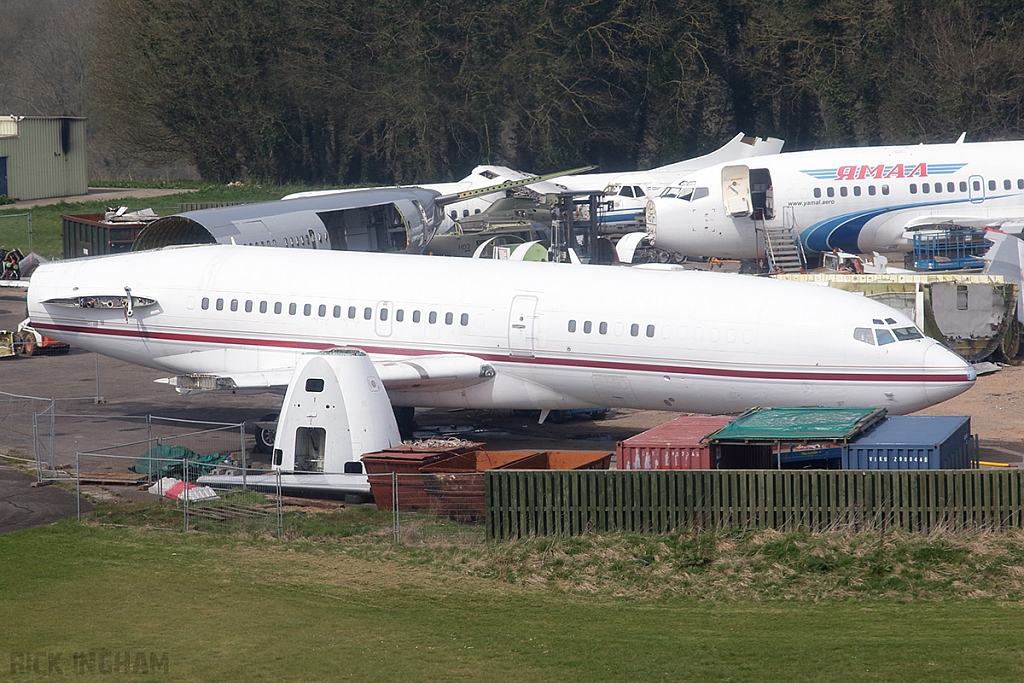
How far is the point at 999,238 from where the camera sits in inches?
1746

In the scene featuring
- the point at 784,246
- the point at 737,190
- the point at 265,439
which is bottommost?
the point at 265,439

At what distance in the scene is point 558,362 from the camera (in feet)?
89.6

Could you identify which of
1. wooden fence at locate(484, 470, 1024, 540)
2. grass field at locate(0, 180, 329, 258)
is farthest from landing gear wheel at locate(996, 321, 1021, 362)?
grass field at locate(0, 180, 329, 258)

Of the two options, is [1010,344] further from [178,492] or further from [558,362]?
[178,492]

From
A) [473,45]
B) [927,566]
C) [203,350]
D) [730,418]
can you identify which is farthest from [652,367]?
[473,45]

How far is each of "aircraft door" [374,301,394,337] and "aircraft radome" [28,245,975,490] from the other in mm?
32

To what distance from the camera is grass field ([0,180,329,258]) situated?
6322 centimetres

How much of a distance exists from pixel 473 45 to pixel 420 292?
60.5 m

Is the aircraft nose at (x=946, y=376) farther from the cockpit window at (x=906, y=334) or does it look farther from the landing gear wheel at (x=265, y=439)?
the landing gear wheel at (x=265, y=439)

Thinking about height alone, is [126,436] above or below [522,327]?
below

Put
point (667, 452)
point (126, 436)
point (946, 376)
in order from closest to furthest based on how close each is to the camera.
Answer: point (667, 452) → point (946, 376) → point (126, 436)

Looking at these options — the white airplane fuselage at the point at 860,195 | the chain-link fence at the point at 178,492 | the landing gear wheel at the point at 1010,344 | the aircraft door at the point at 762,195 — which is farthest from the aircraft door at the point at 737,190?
the chain-link fence at the point at 178,492

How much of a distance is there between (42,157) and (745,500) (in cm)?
6659

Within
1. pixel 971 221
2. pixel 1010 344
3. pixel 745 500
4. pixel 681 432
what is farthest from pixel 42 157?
pixel 745 500
